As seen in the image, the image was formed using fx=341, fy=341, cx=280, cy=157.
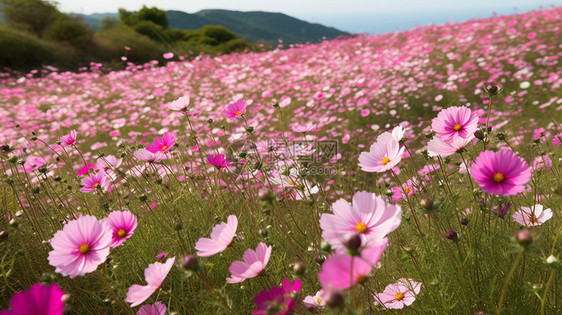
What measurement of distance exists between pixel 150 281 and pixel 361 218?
16.9 inches

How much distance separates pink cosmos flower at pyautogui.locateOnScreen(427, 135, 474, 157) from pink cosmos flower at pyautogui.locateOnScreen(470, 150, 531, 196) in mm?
95

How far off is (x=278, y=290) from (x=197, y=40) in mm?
17028

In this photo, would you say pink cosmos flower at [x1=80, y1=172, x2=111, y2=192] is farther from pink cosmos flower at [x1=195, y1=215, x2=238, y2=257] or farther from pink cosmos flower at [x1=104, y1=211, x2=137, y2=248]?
pink cosmos flower at [x1=195, y1=215, x2=238, y2=257]

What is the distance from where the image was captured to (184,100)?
1246 millimetres

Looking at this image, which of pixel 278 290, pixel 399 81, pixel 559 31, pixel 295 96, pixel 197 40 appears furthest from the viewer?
pixel 197 40

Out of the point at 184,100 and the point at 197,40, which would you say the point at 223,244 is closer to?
the point at 184,100

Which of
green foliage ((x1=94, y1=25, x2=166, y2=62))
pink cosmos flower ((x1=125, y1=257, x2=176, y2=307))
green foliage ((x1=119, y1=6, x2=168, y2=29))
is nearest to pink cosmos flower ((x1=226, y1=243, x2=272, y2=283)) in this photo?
pink cosmos flower ((x1=125, y1=257, x2=176, y2=307))

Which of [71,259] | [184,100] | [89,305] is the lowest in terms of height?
[89,305]

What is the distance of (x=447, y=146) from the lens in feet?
2.49

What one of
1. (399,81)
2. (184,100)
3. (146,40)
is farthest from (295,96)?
(146,40)

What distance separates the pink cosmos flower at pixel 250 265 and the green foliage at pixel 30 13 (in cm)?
1580

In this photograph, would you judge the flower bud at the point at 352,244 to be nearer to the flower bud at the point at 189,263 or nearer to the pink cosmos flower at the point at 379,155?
the flower bud at the point at 189,263

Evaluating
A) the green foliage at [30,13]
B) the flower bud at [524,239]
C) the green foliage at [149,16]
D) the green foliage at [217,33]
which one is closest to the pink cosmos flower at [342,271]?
the flower bud at [524,239]

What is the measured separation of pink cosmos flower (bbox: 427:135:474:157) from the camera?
0.74 metres
